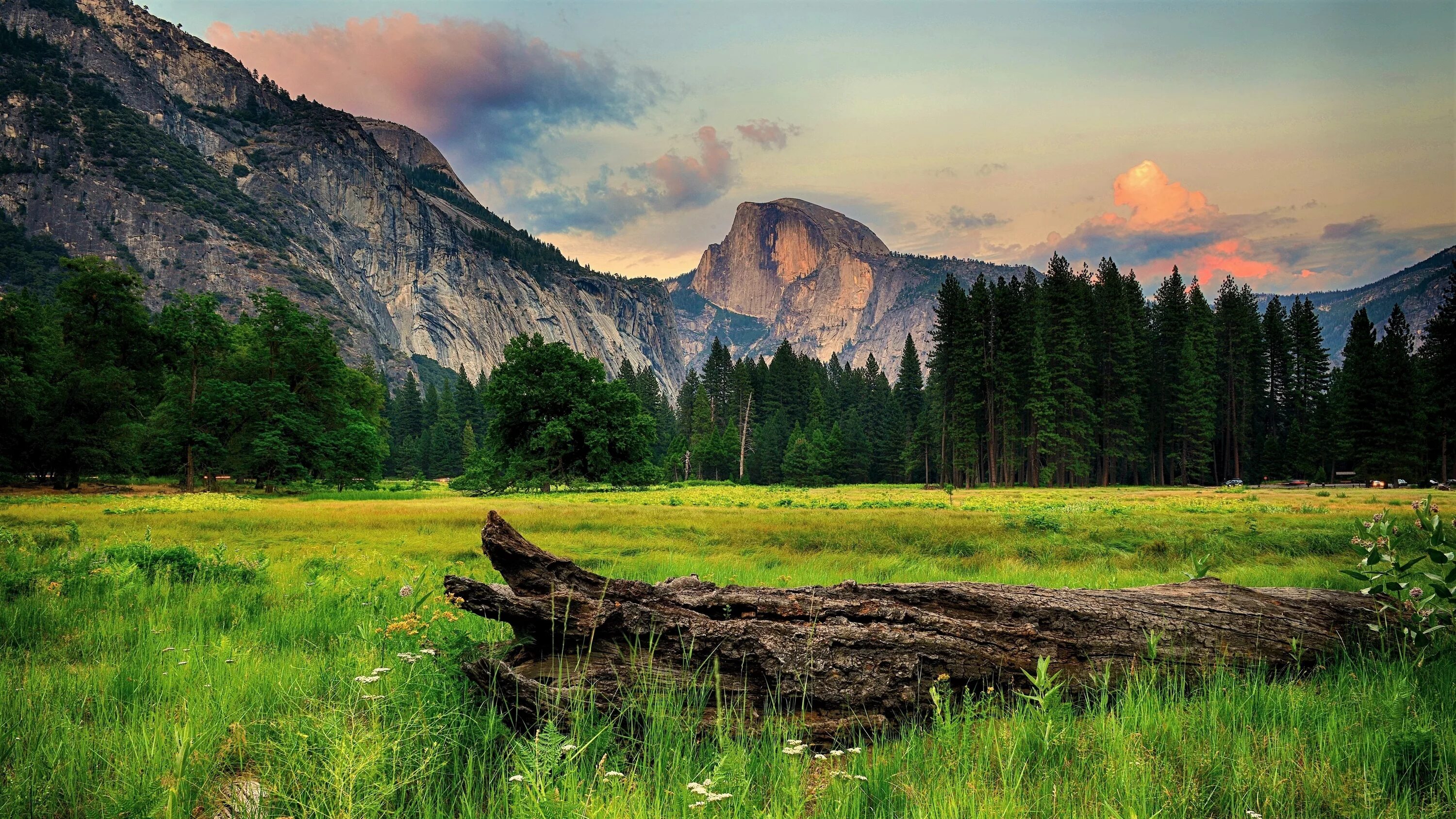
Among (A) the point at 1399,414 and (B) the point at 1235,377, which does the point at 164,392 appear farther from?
(B) the point at 1235,377

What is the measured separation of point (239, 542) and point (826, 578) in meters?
14.1

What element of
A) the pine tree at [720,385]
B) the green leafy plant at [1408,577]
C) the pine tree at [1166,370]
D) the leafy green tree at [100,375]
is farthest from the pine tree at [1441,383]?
the leafy green tree at [100,375]

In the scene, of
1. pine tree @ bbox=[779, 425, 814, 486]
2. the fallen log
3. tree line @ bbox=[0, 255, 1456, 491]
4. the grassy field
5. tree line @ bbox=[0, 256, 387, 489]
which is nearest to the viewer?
the grassy field

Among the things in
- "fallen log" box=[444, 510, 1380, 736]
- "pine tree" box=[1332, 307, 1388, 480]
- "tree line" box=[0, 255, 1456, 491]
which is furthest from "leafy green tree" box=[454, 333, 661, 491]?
"pine tree" box=[1332, 307, 1388, 480]

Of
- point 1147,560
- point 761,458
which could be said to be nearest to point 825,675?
point 1147,560

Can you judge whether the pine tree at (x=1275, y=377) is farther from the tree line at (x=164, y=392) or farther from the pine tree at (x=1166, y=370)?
the tree line at (x=164, y=392)

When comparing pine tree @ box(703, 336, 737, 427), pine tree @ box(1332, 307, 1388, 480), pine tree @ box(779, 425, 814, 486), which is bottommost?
pine tree @ box(779, 425, 814, 486)

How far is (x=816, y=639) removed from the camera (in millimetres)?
3643

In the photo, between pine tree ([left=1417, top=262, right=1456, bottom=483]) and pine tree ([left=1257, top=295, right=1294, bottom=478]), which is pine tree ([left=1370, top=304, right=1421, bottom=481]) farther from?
pine tree ([left=1257, top=295, right=1294, bottom=478])

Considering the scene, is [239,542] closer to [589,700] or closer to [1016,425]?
[589,700]

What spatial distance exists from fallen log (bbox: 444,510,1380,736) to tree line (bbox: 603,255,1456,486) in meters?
45.8

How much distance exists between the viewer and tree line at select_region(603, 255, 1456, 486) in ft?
161

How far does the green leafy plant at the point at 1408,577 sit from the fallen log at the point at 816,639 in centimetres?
75

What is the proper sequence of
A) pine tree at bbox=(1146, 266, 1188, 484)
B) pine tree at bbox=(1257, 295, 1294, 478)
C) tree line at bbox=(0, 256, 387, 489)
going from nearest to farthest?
1. tree line at bbox=(0, 256, 387, 489)
2. pine tree at bbox=(1146, 266, 1188, 484)
3. pine tree at bbox=(1257, 295, 1294, 478)
